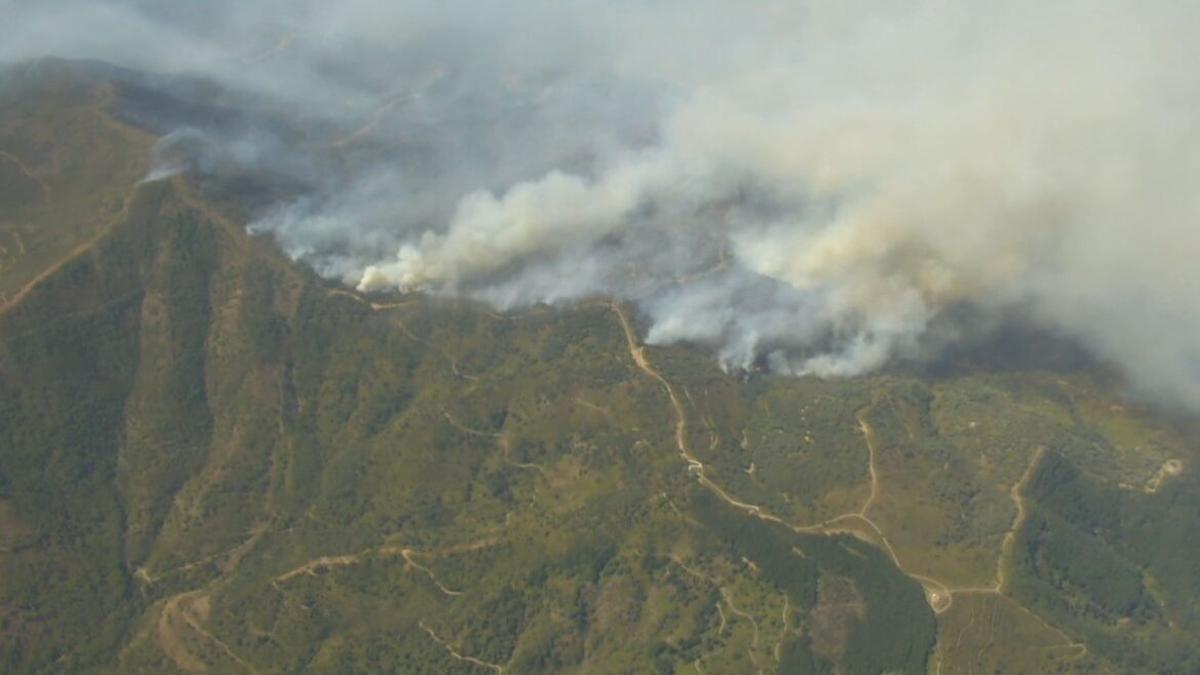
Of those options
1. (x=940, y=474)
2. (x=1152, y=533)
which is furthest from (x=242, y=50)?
(x=1152, y=533)

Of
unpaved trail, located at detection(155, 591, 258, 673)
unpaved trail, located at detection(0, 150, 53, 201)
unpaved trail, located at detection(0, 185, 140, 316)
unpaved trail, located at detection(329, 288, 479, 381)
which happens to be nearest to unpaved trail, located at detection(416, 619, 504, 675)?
unpaved trail, located at detection(155, 591, 258, 673)

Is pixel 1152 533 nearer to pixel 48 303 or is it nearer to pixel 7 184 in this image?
pixel 48 303

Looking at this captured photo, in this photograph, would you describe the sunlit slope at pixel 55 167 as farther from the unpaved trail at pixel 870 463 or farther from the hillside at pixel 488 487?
the unpaved trail at pixel 870 463

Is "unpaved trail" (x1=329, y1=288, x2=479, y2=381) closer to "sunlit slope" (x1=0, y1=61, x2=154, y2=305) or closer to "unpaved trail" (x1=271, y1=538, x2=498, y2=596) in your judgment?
"unpaved trail" (x1=271, y1=538, x2=498, y2=596)

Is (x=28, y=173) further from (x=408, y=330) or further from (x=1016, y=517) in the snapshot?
(x=1016, y=517)

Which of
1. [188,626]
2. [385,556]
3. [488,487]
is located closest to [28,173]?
[188,626]

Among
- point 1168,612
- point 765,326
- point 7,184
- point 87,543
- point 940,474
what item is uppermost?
point 7,184

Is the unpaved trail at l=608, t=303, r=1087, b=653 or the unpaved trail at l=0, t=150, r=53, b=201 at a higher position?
the unpaved trail at l=0, t=150, r=53, b=201

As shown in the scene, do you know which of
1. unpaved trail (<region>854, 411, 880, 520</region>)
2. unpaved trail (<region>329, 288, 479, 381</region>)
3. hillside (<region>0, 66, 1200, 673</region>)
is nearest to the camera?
hillside (<region>0, 66, 1200, 673</region>)
